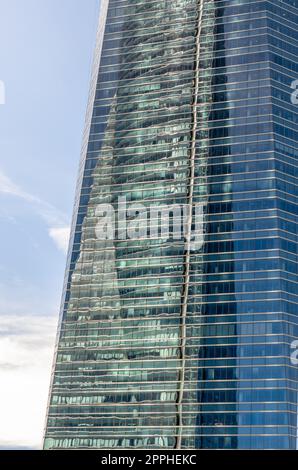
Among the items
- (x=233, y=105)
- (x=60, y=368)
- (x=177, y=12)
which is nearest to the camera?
(x=60, y=368)

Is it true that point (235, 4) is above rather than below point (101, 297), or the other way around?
above

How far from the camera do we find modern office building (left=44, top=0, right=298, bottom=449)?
134750 mm

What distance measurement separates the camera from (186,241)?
151250 millimetres

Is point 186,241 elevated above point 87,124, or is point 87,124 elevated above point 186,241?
point 87,124

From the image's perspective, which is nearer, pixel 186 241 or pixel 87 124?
pixel 186 241

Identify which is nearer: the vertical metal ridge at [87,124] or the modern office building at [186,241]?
the modern office building at [186,241]

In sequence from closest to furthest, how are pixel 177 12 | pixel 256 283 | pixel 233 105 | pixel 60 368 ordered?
1. pixel 256 283
2. pixel 60 368
3. pixel 233 105
4. pixel 177 12

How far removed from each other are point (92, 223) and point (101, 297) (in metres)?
17.9

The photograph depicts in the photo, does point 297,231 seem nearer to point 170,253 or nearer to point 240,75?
point 170,253

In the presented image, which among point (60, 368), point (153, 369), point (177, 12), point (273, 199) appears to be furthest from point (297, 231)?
point (177, 12)

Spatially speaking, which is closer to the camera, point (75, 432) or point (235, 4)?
point (75, 432)

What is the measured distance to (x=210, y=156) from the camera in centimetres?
15725

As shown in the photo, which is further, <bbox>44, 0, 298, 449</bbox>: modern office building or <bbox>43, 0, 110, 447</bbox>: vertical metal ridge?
<bbox>43, 0, 110, 447</bbox>: vertical metal ridge

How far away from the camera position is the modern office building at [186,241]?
135 meters
